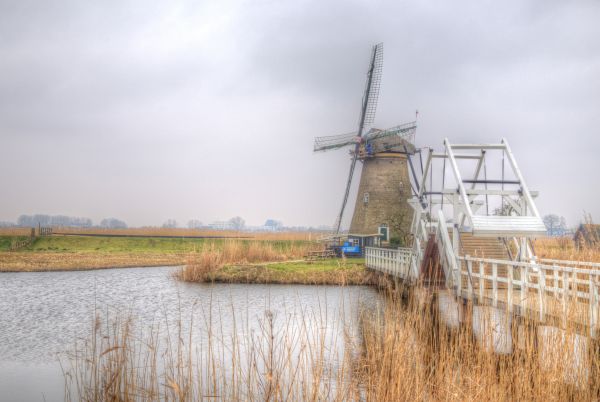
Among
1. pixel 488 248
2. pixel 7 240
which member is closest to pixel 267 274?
pixel 488 248

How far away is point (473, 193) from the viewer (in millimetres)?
13266

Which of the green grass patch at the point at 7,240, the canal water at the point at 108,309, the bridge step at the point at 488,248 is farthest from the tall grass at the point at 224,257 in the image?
the green grass patch at the point at 7,240

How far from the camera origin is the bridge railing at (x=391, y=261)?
17.7 metres

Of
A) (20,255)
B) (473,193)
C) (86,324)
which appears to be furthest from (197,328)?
(20,255)

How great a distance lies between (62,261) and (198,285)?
13748 mm

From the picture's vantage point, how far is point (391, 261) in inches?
814

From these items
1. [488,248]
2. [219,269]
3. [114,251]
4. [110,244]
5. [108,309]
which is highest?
[488,248]

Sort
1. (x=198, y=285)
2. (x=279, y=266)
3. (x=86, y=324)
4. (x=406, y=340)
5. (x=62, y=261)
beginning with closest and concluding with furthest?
(x=406, y=340) < (x=86, y=324) < (x=198, y=285) < (x=279, y=266) < (x=62, y=261)

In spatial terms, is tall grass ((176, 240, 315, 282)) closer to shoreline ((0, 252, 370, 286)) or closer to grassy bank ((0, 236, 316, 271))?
grassy bank ((0, 236, 316, 271))

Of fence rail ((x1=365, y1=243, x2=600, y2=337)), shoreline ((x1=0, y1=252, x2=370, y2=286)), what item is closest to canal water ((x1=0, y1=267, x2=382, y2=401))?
shoreline ((x1=0, y1=252, x2=370, y2=286))

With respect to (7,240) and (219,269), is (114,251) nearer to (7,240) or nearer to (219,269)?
(7,240)

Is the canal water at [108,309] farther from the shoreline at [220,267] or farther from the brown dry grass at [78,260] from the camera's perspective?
the brown dry grass at [78,260]

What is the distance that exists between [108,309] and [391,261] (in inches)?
413

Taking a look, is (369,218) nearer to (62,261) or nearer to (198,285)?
(198,285)
